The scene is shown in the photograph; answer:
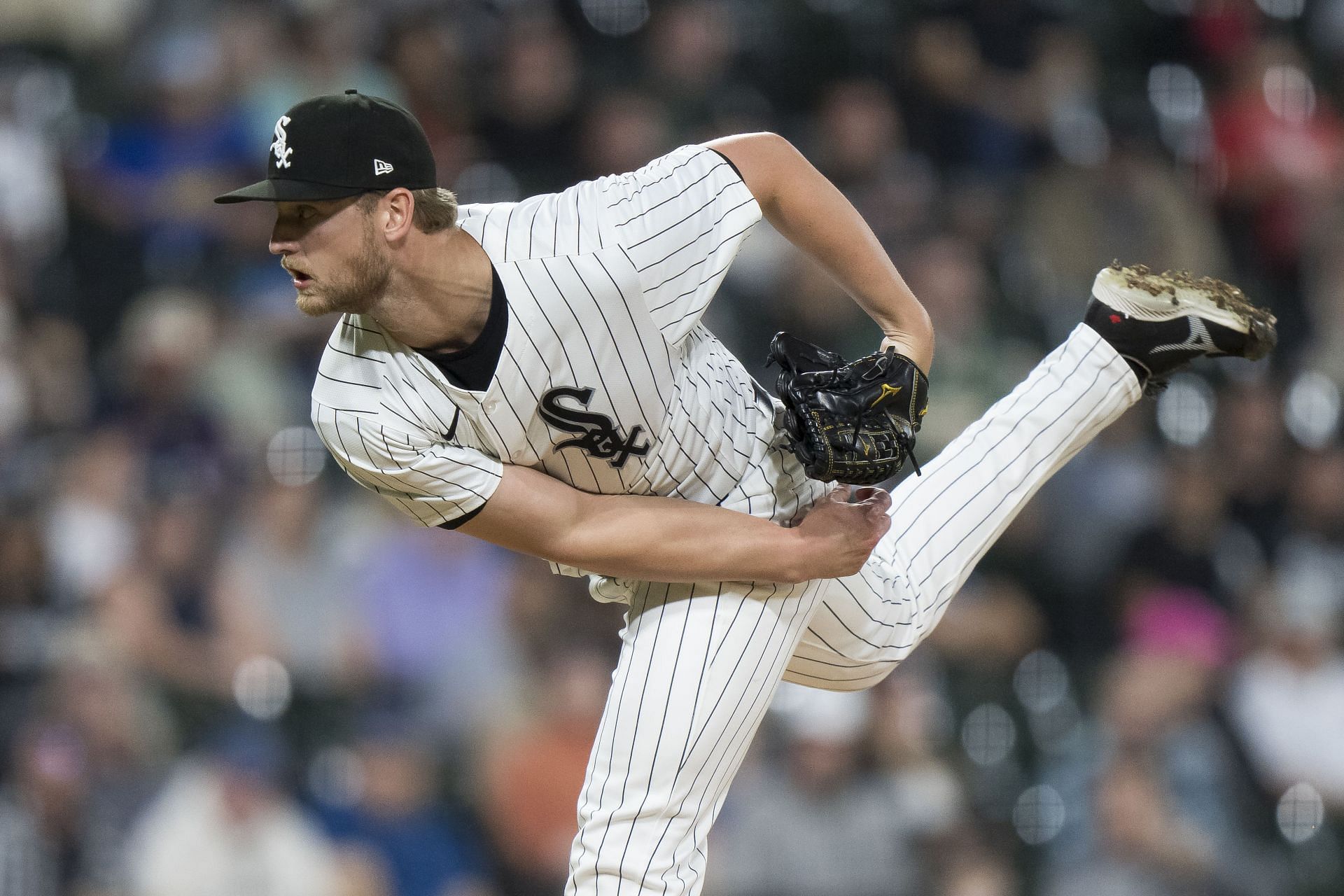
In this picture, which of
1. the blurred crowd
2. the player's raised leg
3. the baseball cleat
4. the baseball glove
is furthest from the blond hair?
the blurred crowd

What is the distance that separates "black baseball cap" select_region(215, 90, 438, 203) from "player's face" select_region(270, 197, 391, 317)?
0.04m

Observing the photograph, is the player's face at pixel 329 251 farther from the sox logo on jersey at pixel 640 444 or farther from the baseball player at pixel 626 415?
the sox logo on jersey at pixel 640 444

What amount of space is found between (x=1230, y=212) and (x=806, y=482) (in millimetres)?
3861

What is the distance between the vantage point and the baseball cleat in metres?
3.08

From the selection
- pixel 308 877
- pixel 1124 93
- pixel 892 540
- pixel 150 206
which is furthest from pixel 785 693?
pixel 1124 93

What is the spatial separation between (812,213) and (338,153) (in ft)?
2.68

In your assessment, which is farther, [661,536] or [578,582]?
[578,582]

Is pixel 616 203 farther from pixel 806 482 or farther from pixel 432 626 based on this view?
pixel 432 626

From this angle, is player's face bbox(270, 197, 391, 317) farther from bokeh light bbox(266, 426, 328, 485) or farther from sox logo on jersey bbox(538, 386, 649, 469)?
bokeh light bbox(266, 426, 328, 485)

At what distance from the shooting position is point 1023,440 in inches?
121

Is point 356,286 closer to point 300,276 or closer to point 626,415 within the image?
point 300,276

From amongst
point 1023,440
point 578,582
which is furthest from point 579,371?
point 578,582

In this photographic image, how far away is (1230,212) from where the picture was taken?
612 cm

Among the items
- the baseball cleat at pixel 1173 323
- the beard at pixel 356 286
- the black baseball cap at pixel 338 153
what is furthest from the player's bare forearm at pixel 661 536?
the baseball cleat at pixel 1173 323
